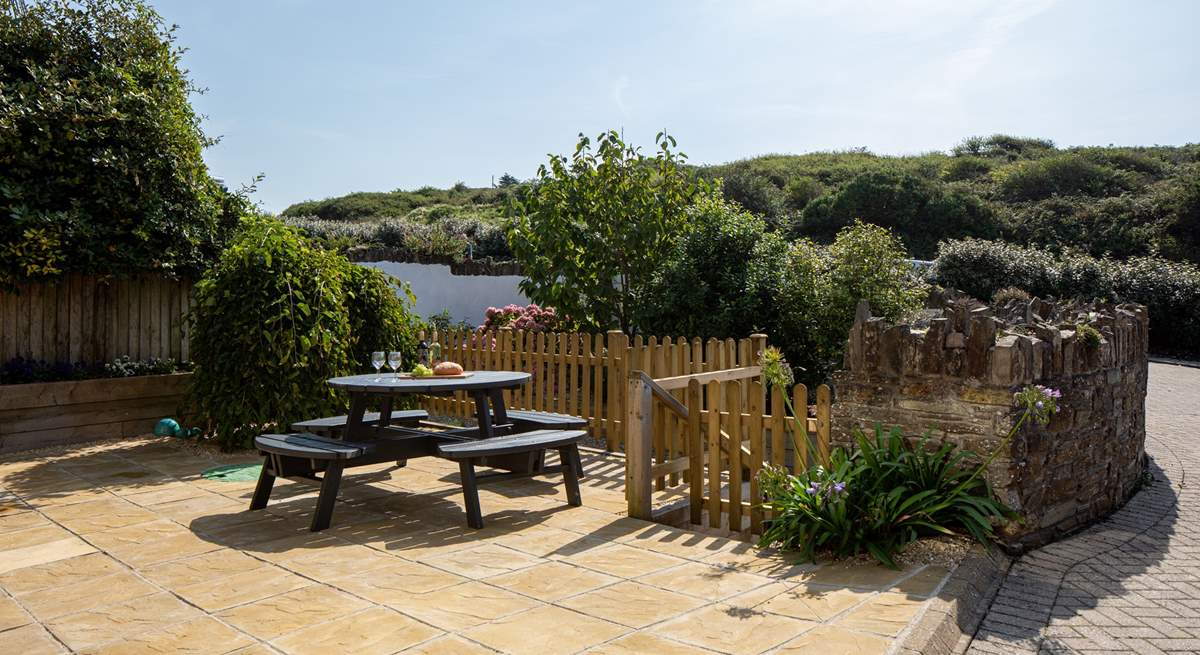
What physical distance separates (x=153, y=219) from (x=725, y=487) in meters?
6.15

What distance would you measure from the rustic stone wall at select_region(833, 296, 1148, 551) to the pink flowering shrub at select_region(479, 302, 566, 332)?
5901 mm

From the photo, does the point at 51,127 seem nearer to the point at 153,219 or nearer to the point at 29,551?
the point at 153,219

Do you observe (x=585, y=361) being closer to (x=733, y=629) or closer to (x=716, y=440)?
(x=716, y=440)

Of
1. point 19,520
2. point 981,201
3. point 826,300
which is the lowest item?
point 19,520

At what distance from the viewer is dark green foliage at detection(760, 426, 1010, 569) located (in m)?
4.41

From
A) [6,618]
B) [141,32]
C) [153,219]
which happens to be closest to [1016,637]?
[6,618]

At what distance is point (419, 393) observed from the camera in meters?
5.99

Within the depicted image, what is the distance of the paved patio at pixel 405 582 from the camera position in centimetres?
337

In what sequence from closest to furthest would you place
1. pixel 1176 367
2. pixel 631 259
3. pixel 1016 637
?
1. pixel 1016 637
2. pixel 631 259
3. pixel 1176 367

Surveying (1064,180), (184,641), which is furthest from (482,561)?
(1064,180)

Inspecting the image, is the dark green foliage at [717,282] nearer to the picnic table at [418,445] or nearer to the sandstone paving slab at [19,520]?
the picnic table at [418,445]

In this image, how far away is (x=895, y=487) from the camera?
181 inches

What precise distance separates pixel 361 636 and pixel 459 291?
1223 cm

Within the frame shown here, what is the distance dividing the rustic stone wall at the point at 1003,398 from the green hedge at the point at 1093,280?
13.3 m
